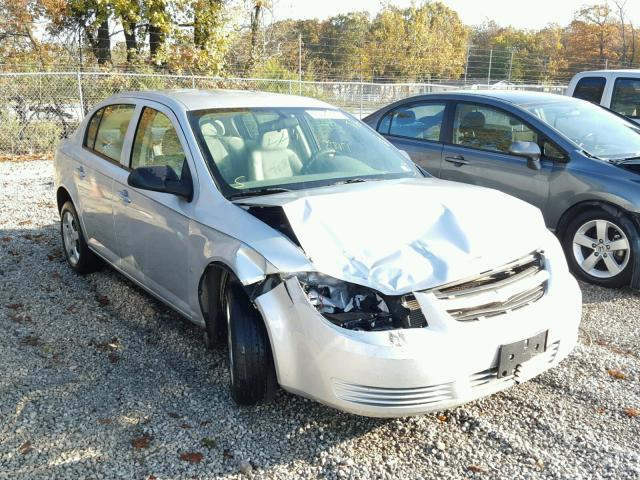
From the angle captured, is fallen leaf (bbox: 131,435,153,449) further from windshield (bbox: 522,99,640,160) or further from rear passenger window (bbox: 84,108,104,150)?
windshield (bbox: 522,99,640,160)

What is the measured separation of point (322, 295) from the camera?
292 centimetres

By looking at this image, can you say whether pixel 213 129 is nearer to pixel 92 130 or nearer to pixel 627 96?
pixel 92 130

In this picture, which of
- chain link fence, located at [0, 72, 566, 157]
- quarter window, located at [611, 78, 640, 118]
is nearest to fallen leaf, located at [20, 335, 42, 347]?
quarter window, located at [611, 78, 640, 118]

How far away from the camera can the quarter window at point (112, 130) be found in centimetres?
464

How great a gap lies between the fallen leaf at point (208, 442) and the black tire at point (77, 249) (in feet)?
9.46

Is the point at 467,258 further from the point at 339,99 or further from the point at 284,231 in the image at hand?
the point at 339,99

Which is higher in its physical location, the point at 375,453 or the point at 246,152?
the point at 246,152

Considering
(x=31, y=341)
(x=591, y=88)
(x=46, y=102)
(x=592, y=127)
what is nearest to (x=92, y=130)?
(x=31, y=341)

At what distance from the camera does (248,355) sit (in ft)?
9.94

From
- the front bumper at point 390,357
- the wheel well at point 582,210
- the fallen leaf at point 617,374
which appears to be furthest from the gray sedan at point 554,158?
the front bumper at point 390,357

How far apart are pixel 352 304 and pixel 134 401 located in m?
1.40

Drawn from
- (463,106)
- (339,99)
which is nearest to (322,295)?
(463,106)

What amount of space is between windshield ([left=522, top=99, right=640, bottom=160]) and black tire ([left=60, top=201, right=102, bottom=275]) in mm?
4372

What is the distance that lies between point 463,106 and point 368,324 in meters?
4.32
